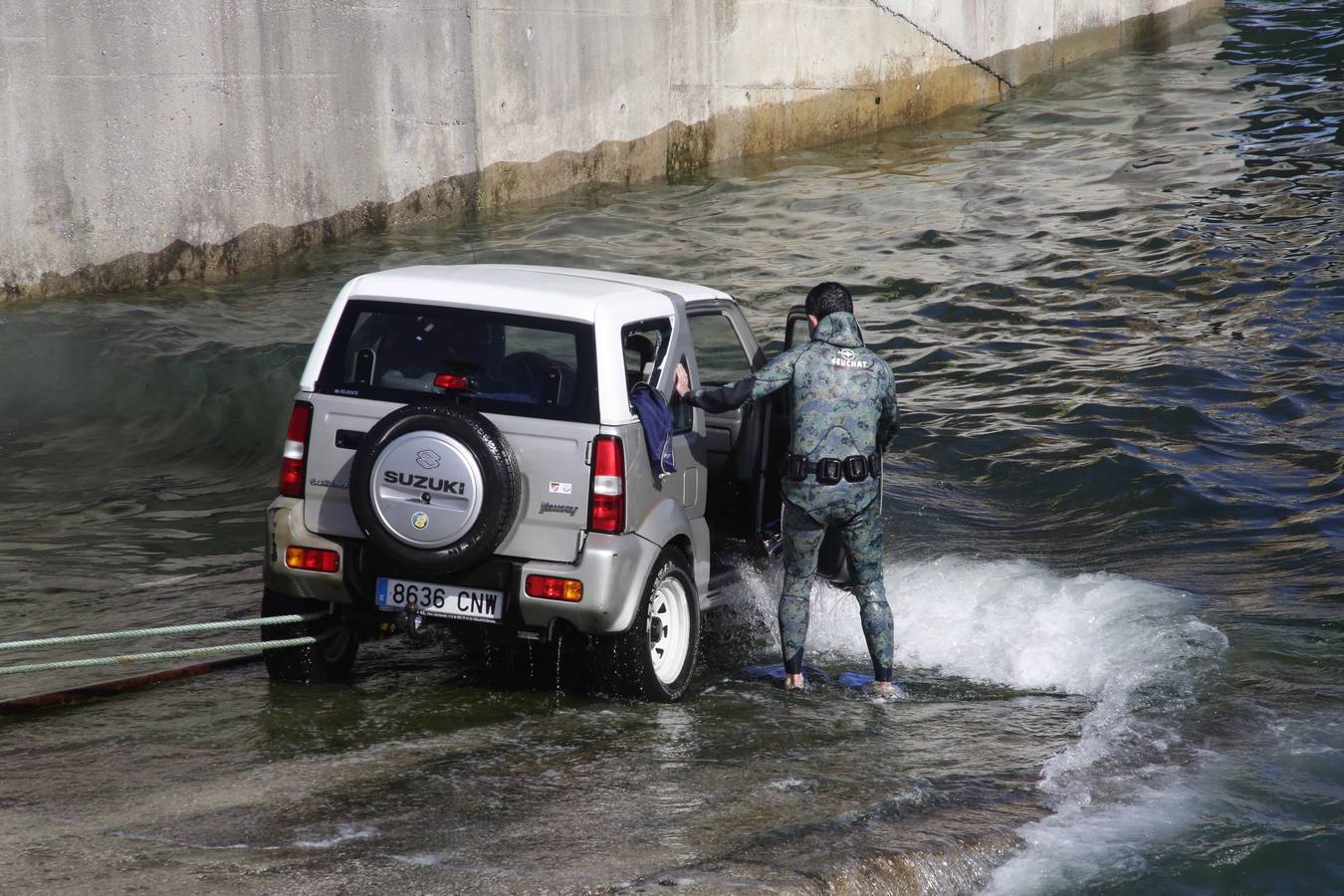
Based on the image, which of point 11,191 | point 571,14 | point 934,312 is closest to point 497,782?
point 11,191

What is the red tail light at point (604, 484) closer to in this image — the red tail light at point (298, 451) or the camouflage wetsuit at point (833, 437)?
the camouflage wetsuit at point (833, 437)

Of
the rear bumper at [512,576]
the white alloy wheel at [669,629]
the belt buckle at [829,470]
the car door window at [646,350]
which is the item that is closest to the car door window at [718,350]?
the car door window at [646,350]

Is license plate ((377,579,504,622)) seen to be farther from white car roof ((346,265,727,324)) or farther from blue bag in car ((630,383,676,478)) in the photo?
white car roof ((346,265,727,324))

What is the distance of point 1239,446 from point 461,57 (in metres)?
10.4

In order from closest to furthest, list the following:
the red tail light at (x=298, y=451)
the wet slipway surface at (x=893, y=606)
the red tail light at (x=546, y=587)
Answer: the wet slipway surface at (x=893, y=606)
the red tail light at (x=546, y=587)
the red tail light at (x=298, y=451)

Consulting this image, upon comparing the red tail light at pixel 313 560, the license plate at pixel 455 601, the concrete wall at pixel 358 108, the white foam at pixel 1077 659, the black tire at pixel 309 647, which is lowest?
the white foam at pixel 1077 659

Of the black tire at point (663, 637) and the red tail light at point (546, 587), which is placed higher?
the red tail light at point (546, 587)

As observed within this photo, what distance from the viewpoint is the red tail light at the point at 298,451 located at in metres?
6.24

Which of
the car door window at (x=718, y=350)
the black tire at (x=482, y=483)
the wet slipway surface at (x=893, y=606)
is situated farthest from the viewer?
the car door window at (x=718, y=350)

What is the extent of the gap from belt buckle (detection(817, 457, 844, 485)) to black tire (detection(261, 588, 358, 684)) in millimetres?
2235

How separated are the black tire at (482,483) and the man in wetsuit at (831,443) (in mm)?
1197

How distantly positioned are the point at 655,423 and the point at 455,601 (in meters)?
1.12

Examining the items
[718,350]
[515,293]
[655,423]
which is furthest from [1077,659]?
[515,293]

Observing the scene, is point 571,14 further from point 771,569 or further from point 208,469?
point 771,569
